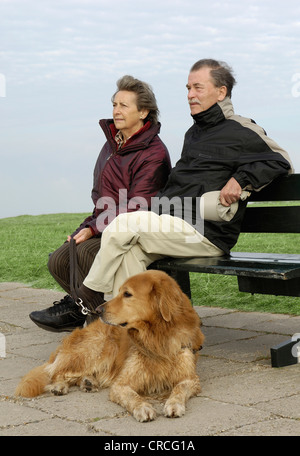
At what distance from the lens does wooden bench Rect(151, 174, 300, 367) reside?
479 centimetres

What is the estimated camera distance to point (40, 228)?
54.5 feet

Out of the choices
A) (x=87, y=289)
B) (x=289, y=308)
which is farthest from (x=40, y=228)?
(x=87, y=289)

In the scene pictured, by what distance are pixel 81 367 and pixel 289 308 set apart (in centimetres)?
322

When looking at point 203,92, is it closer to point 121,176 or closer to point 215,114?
point 215,114

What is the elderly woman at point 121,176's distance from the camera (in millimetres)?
5772

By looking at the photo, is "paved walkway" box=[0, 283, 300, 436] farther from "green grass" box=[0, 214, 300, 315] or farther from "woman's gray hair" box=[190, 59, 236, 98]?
"woman's gray hair" box=[190, 59, 236, 98]

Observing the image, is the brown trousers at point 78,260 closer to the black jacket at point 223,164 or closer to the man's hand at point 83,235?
the man's hand at point 83,235

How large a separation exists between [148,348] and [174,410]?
0.51 m

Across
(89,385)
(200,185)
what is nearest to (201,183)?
(200,185)

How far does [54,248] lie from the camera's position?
12.8 metres
